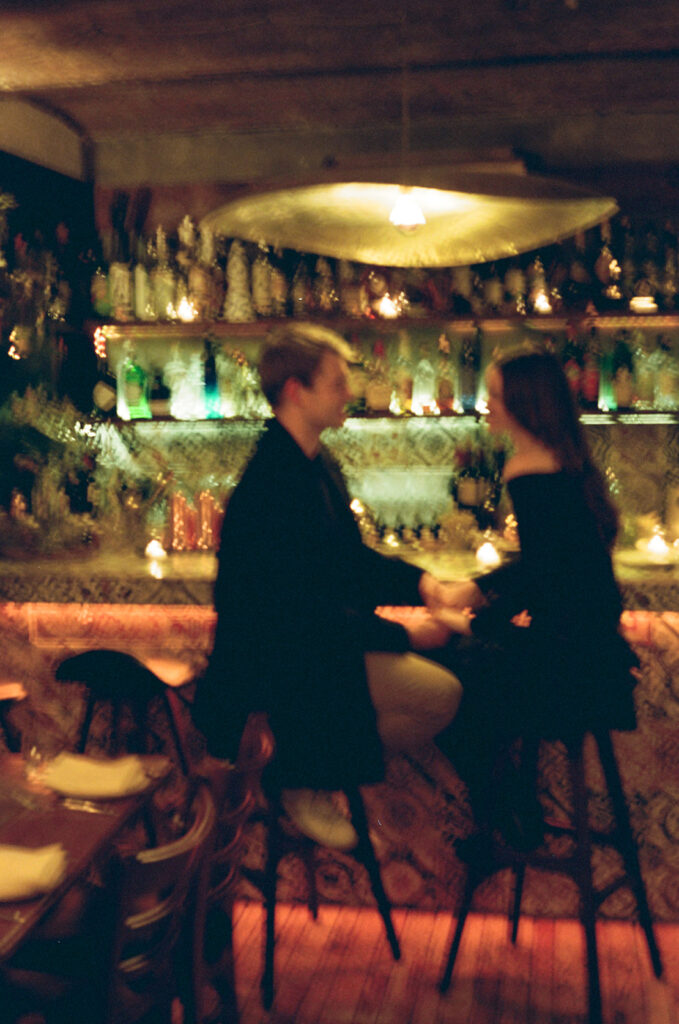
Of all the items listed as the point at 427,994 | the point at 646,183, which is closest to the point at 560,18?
the point at 646,183

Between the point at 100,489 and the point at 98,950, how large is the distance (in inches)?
125

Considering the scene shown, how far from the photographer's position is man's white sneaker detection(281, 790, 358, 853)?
223 centimetres

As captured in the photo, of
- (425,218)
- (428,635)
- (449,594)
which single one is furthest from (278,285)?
(428,635)

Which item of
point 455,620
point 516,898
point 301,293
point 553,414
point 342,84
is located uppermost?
point 342,84

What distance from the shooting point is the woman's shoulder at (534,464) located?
7.14 feet

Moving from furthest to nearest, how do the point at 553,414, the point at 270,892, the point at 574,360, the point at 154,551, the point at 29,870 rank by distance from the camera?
1. the point at 574,360
2. the point at 154,551
3. the point at 270,892
4. the point at 553,414
5. the point at 29,870

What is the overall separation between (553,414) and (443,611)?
58 centimetres

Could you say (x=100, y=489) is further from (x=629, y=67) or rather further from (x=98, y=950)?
(x=98, y=950)

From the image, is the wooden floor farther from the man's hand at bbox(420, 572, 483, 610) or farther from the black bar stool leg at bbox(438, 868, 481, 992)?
the man's hand at bbox(420, 572, 483, 610)

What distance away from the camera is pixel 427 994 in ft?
7.97

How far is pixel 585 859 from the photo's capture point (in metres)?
2.17

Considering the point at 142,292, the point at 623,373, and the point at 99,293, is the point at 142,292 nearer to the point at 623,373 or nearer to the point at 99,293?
the point at 99,293

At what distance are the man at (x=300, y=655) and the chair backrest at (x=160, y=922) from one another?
1.69 feet

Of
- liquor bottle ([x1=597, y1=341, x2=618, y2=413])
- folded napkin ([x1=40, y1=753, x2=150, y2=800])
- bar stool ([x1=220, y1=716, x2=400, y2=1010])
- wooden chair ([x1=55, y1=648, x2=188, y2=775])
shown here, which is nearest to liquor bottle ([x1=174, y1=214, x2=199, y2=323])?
liquor bottle ([x1=597, y1=341, x2=618, y2=413])
